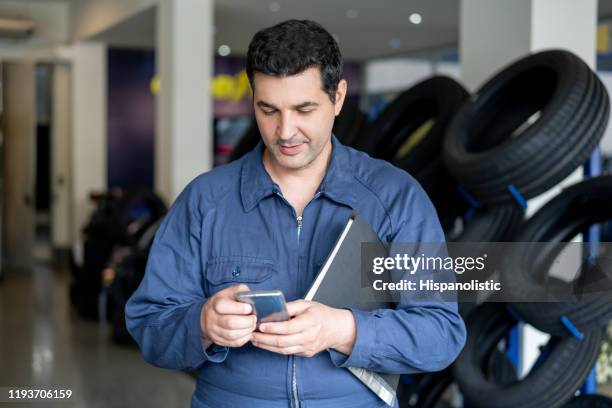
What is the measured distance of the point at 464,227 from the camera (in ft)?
10.6

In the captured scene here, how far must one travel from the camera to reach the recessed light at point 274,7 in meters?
7.20

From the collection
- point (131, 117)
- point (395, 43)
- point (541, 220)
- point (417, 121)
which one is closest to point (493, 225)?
point (541, 220)

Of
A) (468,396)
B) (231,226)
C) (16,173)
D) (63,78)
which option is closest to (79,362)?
(468,396)

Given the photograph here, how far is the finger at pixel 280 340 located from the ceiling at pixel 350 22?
5016 millimetres

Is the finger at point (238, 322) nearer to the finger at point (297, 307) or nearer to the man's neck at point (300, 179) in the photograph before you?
the finger at point (297, 307)

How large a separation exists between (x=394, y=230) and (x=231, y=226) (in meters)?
0.31

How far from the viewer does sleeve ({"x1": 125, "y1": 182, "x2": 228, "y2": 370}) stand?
1.47 meters

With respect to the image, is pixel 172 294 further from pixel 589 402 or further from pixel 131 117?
pixel 131 117

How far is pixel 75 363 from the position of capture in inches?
206

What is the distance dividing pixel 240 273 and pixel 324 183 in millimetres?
235

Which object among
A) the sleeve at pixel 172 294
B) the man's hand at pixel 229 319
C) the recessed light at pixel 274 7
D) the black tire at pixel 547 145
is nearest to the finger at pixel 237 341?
the man's hand at pixel 229 319

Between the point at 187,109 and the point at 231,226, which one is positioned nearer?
the point at 231,226

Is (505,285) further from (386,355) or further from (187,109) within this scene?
(187,109)

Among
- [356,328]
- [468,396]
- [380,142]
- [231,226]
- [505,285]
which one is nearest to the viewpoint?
[356,328]
